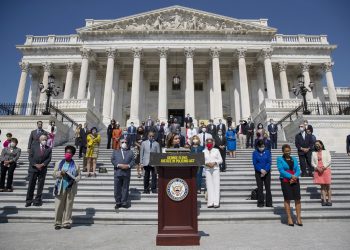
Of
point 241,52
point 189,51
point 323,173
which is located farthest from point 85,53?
point 323,173

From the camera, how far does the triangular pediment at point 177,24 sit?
3200cm

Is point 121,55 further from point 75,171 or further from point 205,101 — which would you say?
point 75,171

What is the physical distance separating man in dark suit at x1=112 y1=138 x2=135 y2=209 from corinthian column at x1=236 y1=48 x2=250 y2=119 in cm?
2330

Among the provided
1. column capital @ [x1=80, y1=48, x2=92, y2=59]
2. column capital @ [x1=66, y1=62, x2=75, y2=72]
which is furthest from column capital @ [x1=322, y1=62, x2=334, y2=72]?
column capital @ [x1=66, y1=62, x2=75, y2=72]

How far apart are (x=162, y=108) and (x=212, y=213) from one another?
22.3 meters

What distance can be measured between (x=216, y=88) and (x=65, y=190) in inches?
1015

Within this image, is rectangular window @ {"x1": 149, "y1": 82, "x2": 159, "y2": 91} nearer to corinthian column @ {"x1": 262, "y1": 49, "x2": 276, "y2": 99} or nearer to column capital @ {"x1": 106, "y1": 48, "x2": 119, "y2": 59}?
column capital @ {"x1": 106, "y1": 48, "x2": 119, "y2": 59}

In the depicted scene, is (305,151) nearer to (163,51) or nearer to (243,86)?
(243,86)

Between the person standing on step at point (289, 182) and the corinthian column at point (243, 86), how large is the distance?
22.8 m

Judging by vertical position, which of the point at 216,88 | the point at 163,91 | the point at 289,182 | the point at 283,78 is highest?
the point at 283,78

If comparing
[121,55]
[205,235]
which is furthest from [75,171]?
[121,55]

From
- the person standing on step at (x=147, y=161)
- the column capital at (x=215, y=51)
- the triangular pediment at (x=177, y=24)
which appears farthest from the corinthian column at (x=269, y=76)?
the person standing on step at (x=147, y=161)

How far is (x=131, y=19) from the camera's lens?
32844mm

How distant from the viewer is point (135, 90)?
30.3 meters
